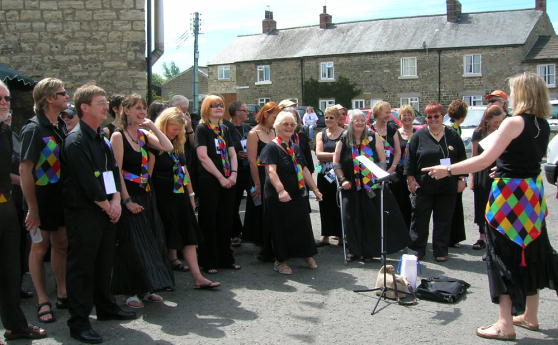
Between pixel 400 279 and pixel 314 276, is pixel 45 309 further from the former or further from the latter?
pixel 400 279

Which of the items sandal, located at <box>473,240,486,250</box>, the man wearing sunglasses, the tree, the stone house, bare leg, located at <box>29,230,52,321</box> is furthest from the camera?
the tree

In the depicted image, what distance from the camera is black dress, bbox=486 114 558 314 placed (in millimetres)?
4188

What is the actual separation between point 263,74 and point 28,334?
43.4 meters

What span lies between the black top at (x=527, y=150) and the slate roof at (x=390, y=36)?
3668cm

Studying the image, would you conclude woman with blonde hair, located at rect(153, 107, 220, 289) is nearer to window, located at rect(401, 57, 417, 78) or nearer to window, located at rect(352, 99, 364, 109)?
window, located at rect(401, 57, 417, 78)

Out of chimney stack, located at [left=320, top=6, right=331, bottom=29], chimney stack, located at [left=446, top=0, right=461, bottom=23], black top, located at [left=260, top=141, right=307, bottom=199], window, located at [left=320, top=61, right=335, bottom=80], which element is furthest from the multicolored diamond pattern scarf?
chimney stack, located at [left=320, top=6, right=331, bottom=29]

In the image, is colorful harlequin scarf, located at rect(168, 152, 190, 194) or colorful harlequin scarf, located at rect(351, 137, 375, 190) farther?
colorful harlequin scarf, located at rect(351, 137, 375, 190)

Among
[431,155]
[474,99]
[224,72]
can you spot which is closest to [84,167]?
[431,155]

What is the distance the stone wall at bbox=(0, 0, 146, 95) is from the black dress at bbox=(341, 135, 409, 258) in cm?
699

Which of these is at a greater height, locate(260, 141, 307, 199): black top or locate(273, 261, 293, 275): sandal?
locate(260, 141, 307, 199): black top

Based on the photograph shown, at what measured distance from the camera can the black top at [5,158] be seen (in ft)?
13.6

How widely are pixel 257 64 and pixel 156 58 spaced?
33.9 m

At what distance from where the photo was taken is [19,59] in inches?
472

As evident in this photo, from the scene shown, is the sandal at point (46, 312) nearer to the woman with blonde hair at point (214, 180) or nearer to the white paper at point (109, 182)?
the white paper at point (109, 182)
